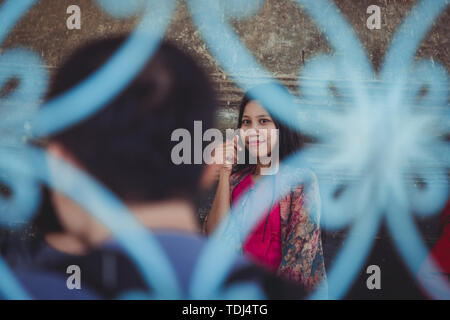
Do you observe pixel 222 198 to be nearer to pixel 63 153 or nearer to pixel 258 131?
pixel 258 131

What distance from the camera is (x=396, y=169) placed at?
292 centimetres

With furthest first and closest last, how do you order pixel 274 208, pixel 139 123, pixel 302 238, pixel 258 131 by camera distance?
pixel 258 131 → pixel 274 208 → pixel 302 238 → pixel 139 123

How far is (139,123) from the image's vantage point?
0.82 meters

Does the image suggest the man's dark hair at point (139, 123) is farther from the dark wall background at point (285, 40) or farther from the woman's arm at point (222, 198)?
the dark wall background at point (285, 40)

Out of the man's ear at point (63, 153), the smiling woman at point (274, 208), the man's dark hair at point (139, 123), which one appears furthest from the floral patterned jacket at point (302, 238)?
the man's ear at point (63, 153)

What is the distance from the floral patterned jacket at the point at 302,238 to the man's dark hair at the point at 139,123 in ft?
3.54

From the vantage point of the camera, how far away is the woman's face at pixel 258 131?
203 centimetres

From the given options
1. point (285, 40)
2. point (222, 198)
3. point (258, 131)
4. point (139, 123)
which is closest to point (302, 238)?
point (222, 198)

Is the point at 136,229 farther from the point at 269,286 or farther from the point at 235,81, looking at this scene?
the point at 235,81

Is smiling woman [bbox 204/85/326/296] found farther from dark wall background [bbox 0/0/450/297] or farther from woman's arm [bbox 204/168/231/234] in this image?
dark wall background [bbox 0/0/450/297]

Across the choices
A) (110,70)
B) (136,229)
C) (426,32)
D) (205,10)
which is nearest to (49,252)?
(136,229)

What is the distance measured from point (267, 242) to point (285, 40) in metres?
1.84

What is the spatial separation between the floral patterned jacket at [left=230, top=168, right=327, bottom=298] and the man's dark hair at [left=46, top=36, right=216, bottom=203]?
3.54ft

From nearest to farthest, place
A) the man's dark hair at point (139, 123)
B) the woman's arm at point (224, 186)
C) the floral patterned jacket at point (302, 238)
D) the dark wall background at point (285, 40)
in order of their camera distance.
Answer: the man's dark hair at point (139, 123)
the floral patterned jacket at point (302, 238)
the woman's arm at point (224, 186)
the dark wall background at point (285, 40)
